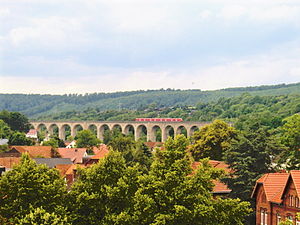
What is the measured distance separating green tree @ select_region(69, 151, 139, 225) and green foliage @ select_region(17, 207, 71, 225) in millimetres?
2088

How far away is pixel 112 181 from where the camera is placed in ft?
118

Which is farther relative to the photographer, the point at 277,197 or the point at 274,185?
the point at 274,185

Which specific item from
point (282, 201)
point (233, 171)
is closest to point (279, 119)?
point (233, 171)

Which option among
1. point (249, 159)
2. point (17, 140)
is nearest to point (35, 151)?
point (17, 140)

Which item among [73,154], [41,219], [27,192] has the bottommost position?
[73,154]

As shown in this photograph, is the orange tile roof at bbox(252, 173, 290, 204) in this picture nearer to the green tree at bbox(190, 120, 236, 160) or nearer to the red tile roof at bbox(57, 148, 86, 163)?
the green tree at bbox(190, 120, 236, 160)

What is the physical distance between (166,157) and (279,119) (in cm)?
14599

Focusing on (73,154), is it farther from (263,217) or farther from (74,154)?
(263,217)

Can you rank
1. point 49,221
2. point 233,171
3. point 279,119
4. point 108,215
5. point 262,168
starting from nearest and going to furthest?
point 49,221 → point 108,215 → point 262,168 → point 233,171 → point 279,119

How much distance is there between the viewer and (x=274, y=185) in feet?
143

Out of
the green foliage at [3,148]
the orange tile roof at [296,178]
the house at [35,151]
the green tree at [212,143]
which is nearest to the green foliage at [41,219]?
the orange tile roof at [296,178]

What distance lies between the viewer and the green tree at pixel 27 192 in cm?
3353

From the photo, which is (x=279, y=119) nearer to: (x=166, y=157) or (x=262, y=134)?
(x=262, y=134)

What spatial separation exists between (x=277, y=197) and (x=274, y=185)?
1731 millimetres
